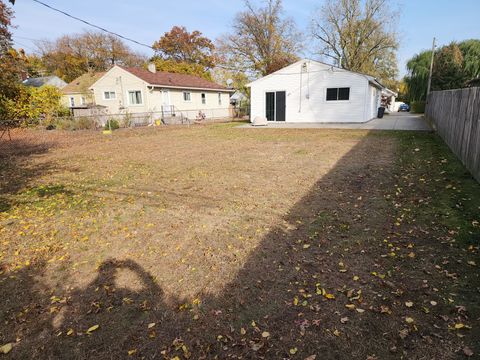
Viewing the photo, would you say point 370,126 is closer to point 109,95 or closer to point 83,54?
point 109,95

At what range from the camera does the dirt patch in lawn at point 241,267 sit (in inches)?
97.3

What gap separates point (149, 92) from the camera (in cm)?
2497

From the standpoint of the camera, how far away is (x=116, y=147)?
12711 millimetres

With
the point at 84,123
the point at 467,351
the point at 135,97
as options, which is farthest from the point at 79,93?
the point at 467,351

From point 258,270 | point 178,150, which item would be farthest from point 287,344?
point 178,150

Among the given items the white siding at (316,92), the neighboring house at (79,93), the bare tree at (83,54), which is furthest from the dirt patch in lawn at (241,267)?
the bare tree at (83,54)

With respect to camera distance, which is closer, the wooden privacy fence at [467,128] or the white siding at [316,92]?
the wooden privacy fence at [467,128]

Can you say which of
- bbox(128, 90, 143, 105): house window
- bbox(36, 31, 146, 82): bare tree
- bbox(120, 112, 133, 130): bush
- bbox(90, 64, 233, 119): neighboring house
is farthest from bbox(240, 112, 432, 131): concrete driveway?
bbox(36, 31, 146, 82): bare tree

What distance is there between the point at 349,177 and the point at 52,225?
6037mm

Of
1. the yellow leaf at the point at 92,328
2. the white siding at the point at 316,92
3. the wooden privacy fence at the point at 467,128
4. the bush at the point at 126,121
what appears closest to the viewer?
the yellow leaf at the point at 92,328

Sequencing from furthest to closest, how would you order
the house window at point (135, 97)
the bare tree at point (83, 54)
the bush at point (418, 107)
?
the bare tree at point (83, 54), the bush at point (418, 107), the house window at point (135, 97)

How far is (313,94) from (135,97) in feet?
49.9

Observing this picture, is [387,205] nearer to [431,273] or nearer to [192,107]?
[431,273]

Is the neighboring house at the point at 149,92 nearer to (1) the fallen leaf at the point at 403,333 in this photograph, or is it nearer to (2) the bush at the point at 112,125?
(2) the bush at the point at 112,125
